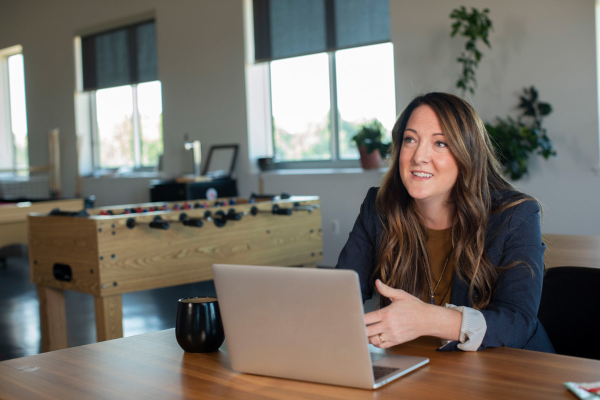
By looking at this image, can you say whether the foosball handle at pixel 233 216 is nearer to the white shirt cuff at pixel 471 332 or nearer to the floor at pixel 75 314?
the floor at pixel 75 314

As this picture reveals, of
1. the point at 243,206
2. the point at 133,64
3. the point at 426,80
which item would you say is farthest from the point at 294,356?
the point at 133,64

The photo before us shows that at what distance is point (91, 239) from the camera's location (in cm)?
261

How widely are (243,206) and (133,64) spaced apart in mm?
4338

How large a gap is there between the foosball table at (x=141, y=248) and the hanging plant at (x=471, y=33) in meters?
1.49

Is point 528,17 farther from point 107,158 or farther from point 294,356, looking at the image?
point 107,158

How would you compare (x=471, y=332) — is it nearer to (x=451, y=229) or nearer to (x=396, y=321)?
(x=396, y=321)

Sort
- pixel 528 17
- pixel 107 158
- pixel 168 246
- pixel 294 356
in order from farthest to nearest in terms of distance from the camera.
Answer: pixel 107 158 < pixel 528 17 < pixel 168 246 < pixel 294 356

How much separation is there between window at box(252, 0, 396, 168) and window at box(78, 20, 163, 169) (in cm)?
159

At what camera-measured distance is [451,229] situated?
4.75ft

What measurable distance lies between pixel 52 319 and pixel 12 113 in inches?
265

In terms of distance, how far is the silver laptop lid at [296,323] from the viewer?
854mm

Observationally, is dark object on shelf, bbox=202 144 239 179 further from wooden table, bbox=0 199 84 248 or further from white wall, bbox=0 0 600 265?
wooden table, bbox=0 199 84 248

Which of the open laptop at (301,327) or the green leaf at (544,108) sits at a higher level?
the green leaf at (544,108)

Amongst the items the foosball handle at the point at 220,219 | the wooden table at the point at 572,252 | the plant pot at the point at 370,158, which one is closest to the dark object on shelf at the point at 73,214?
the foosball handle at the point at 220,219
